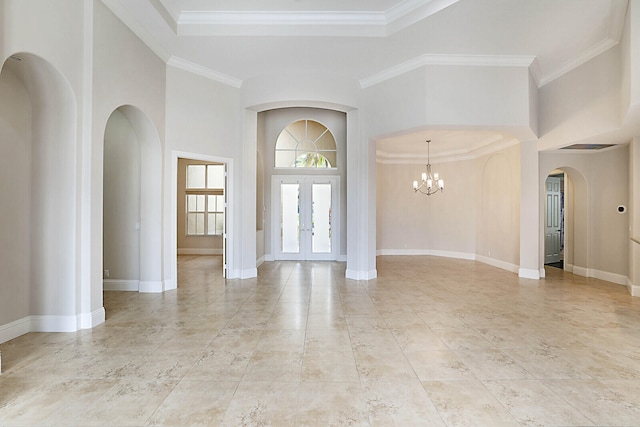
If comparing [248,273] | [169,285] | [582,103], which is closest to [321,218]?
[248,273]

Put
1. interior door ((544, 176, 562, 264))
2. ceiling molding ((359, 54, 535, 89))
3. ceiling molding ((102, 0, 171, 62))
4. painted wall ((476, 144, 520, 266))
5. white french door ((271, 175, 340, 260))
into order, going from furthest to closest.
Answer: interior door ((544, 176, 562, 264)) → white french door ((271, 175, 340, 260)) → painted wall ((476, 144, 520, 266)) → ceiling molding ((359, 54, 535, 89)) → ceiling molding ((102, 0, 171, 62))

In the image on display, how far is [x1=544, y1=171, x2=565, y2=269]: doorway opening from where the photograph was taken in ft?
33.2

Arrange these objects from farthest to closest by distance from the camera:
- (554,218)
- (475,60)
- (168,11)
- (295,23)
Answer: (554,218) → (475,60) → (295,23) → (168,11)

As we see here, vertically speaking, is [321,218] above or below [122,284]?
above

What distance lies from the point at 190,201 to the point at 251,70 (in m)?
6.05

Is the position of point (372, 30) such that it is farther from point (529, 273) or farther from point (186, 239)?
point (186, 239)

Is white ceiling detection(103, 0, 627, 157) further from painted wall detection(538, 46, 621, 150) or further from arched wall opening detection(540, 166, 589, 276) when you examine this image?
arched wall opening detection(540, 166, 589, 276)

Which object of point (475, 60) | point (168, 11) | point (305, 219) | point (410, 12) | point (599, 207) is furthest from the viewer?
point (305, 219)

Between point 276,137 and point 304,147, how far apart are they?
0.79 meters

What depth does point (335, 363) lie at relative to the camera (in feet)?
10.2

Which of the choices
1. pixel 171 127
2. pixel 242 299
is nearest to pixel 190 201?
pixel 171 127

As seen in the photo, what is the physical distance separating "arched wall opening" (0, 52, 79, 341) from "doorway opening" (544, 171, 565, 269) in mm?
11058

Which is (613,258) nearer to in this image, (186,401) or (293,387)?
(293,387)

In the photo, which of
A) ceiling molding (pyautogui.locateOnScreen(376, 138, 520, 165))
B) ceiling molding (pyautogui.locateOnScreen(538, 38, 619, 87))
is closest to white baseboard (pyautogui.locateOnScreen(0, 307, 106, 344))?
ceiling molding (pyautogui.locateOnScreen(538, 38, 619, 87))
